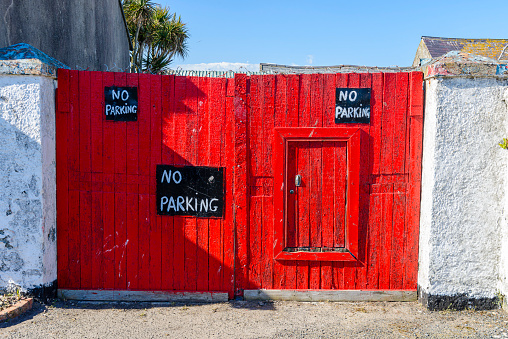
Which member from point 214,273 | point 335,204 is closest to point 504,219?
point 335,204

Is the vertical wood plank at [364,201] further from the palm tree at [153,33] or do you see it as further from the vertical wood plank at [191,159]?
the palm tree at [153,33]

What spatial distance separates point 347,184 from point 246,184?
3.36 ft

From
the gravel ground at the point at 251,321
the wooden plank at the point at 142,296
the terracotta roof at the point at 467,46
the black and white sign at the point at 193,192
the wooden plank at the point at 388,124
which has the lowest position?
the gravel ground at the point at 251,321

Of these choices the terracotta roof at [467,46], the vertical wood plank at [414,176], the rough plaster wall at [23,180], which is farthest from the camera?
the terracotta roof at [467,46]

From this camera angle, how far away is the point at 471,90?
3.90 meters

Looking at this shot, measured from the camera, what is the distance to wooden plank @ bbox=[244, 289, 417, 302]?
4.21 meters

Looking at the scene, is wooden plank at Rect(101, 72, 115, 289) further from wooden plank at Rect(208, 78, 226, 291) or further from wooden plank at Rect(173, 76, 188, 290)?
wooden plank at Rect(208, 78, 226, 291)

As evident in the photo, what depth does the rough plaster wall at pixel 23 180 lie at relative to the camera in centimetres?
388

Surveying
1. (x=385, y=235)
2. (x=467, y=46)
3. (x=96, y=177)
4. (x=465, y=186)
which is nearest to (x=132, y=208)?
(x=96, y=177)

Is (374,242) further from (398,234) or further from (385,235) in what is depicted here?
(398,234)

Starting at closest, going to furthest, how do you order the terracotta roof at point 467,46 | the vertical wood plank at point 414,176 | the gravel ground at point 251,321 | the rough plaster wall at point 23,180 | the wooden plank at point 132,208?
the gravel ground at point 251,321
the rough plaster wall at point 23,180
the vertical wood plank at point 414,176
the wooden plank at point 132,208
the terracotta roof at point 467,46

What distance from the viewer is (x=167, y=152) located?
421cm

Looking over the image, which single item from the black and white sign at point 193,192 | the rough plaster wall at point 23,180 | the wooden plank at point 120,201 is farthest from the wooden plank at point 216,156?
the rough plaster wall at point 23,180

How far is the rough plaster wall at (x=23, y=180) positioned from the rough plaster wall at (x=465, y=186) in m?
3.74
